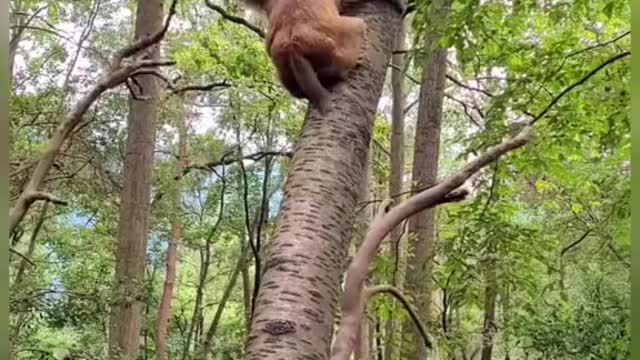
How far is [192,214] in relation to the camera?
10062 mm

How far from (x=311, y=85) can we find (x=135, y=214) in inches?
168

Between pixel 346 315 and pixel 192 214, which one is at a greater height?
pixel 192 214

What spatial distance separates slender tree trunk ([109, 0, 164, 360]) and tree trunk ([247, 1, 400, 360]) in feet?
12.4

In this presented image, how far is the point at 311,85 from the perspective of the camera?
4.66 feet

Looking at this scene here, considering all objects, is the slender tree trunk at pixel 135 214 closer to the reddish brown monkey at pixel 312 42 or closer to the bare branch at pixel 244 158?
the bare branch at pixel 244 158

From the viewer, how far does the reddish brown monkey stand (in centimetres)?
149

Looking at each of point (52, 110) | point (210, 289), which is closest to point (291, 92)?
point (52, 110)

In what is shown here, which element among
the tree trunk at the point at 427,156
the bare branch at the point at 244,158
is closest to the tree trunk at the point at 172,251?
the bare branch at the point at 244,158

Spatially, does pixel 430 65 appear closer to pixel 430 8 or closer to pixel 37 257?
pixel 430 8

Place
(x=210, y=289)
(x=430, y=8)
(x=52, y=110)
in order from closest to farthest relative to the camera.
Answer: (x=430, y=8)
(x=52, y=110)
(x=210, y=289)

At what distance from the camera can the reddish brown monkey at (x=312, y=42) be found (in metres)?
1.49

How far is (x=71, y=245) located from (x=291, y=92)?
793 centimetres

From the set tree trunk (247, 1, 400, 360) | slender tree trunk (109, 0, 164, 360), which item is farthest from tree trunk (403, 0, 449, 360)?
tree trunk (247, 1, 400, 360)

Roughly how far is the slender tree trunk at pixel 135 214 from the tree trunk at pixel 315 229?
3790 millimetres
